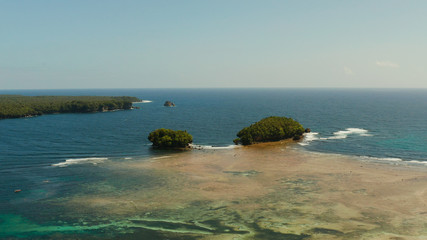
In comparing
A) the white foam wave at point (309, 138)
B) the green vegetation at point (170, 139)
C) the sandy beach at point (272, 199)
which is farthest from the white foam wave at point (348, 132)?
the green vegetation at point (170, 139)

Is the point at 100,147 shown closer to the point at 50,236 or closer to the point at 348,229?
the point at 50,236

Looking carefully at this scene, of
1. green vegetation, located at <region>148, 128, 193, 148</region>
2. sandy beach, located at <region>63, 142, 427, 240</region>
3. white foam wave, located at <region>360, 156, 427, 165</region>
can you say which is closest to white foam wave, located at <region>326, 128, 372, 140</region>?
white foam wave, located at <region>360, 156, 427, 165</region>

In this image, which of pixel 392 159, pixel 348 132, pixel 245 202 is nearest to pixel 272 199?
pixel 245 202

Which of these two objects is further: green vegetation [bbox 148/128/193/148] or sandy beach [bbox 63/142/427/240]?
green vegetation [bbox 148/128/193/148]

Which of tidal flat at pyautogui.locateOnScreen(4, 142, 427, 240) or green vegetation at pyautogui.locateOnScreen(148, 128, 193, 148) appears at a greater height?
green vegetation at pyautogui.locateOnScreen(148, 128, 193, 148)

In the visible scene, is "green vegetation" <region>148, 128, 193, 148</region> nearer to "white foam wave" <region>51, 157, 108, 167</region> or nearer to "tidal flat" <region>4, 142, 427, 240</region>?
"tidal flat" <region>4, 142, 427, 240</region>

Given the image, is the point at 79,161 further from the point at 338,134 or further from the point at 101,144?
the point at 338,134

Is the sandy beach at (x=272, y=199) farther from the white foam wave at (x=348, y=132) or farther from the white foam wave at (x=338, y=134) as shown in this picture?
the white foam wave at (x=348, y=132)
